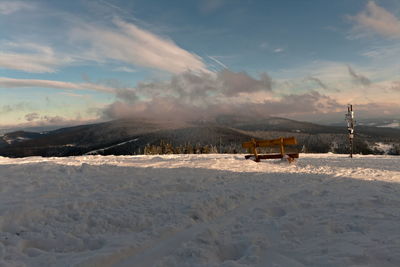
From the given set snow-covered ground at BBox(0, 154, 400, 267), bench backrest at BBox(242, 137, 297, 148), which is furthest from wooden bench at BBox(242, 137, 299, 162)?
snow-covered ground at BBox(0, 154, 400, 267)

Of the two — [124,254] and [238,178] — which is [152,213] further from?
[238,178]

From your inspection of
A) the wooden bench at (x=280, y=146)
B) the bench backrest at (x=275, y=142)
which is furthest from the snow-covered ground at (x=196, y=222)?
the bench backrest at (x=275, y=142)

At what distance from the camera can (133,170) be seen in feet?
46.3

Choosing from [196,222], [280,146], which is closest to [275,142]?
[280,146]

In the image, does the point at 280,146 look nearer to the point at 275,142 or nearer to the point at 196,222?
the point at 275,142

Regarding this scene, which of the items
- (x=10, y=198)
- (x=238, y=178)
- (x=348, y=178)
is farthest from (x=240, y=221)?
(x=348, y=178)

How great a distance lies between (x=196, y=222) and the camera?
6.80 meters

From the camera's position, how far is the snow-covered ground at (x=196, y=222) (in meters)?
4.82

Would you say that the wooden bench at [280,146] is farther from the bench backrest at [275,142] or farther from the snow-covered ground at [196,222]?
the snow-covered ground at [196,222]

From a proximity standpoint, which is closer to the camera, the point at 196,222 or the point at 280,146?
the point at 196,222

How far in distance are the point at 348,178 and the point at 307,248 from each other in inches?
356

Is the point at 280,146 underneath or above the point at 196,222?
above

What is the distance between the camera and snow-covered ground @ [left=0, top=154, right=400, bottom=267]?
15.8ft

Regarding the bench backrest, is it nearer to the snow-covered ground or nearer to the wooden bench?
the wooden bench
